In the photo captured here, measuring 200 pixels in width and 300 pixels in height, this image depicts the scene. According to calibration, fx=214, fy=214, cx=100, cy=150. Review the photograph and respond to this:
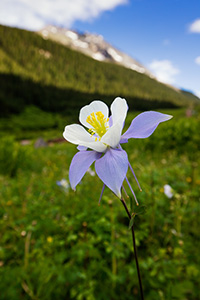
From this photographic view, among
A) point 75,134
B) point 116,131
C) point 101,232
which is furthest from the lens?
point 101,232

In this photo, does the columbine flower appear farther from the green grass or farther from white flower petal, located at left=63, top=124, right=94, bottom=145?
the green grass

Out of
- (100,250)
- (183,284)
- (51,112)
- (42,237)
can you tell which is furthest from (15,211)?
(51,112)

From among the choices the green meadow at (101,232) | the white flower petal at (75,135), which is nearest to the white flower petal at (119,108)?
the white flower petal at (75,135)

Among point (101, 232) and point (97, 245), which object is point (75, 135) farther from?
point (97, 245)

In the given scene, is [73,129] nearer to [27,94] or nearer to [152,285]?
[152,285]

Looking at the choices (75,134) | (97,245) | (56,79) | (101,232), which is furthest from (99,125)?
(56,79)

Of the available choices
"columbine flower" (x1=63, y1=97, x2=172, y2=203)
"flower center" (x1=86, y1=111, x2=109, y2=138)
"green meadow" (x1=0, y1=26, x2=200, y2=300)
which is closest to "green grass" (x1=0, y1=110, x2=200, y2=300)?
"green meadow" (x1=0, y1=26, x2=200, y2=300)

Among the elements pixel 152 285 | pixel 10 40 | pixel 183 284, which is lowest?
pixel 152 285
